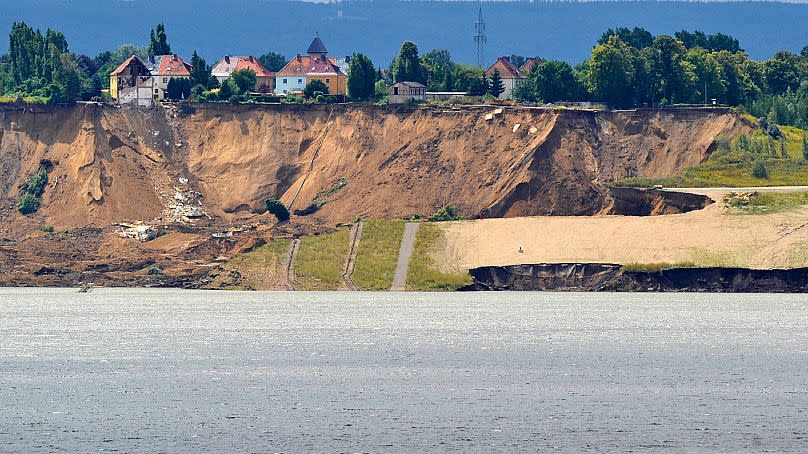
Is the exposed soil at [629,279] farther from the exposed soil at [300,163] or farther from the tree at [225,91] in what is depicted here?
the tree at [225,91]

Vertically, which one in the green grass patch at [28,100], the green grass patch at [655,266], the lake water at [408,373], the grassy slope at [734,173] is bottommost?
the lake water at [408,373]

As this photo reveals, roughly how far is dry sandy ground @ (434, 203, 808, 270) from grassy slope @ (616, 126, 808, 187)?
10814 mm

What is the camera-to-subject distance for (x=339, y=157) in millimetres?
Result: 114938

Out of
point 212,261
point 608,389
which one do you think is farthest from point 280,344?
point 212,261

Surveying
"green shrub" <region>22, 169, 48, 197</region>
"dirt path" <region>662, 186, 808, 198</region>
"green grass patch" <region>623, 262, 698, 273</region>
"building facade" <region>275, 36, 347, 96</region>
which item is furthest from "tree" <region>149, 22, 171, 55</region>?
"green grass patch" <region>623, 262, 698, 273</region>

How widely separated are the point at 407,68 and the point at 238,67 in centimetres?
2395

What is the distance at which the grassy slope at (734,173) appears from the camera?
101 meters

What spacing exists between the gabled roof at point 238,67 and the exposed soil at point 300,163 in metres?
25.9

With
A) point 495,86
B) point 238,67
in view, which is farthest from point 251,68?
point 495,86

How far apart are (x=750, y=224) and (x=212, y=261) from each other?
32.3 metres

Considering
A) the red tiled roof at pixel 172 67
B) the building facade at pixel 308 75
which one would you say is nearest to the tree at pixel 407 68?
the building facade at pixel 308 75

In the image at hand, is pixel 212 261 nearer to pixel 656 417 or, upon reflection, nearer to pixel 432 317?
pixel 432 317

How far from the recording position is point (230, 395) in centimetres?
5559

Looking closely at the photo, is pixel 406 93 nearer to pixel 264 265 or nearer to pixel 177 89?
pixel 177 89
